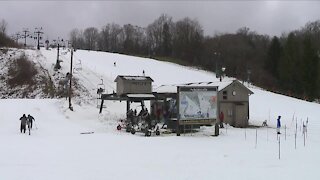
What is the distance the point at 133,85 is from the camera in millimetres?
38062

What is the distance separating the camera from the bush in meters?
57.5

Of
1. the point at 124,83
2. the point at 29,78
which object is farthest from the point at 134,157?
the point at 29,78

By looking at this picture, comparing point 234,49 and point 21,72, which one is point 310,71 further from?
point 21,72

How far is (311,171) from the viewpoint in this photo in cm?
1814

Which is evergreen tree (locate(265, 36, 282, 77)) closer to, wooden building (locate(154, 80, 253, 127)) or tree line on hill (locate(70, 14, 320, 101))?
tree line on hill (locate(70, 14, 320, 101))

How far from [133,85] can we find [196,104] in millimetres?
8779

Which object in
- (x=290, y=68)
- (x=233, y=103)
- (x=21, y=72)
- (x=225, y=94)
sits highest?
(x=290, y=68)

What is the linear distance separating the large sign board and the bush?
31.2m

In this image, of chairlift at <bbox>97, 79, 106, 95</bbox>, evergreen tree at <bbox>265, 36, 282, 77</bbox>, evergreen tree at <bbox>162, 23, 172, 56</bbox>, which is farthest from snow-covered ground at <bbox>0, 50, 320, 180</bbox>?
evergreen tree at <bbox>162, 23, 172, 56</bbox>

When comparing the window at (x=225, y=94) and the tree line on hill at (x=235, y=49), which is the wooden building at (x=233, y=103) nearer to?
the window at (x=225, y=94)

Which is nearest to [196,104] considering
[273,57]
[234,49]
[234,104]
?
[234,104]

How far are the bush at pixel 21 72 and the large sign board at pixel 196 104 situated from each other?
31248mm

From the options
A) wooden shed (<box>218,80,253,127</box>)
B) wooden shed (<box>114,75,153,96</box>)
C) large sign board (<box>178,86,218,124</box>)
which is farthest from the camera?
wooden shed (<box>218,80,253,127</box>)

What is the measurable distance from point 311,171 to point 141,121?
16365 millimetres
